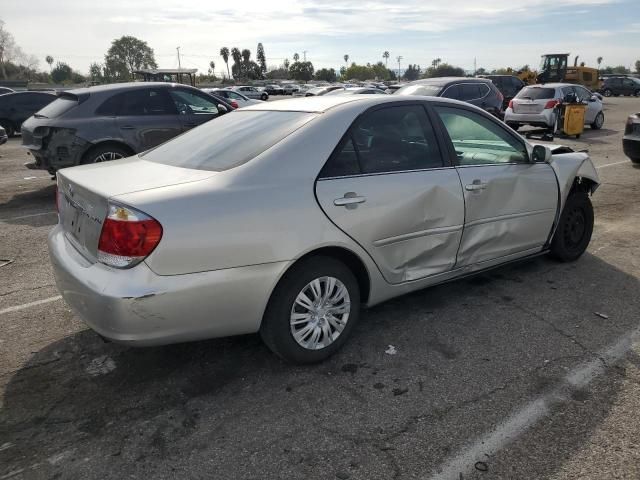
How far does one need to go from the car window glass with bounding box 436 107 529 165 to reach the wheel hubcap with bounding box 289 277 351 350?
1.43m

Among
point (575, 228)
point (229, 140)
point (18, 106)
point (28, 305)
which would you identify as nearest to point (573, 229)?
point (575, 228)

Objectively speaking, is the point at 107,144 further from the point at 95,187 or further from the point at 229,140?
the point at 95,187

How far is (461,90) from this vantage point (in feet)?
41.1

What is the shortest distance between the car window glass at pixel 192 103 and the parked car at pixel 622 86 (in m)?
44.4

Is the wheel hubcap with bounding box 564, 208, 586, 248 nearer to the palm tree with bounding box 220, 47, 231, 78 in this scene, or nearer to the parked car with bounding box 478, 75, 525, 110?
the parked car with bounding box 478, 75, 525, 110

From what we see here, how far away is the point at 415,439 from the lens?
258 cm

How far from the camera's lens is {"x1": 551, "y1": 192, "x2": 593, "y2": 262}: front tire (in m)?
4.86

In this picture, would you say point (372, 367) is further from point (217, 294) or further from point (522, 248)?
point (522, 248)

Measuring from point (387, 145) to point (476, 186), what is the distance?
805mm

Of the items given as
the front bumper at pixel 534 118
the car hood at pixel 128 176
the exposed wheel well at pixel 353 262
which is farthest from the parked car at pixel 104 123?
the front bumper at pixel 534 118

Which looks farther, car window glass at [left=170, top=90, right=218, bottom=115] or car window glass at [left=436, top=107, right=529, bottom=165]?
car window glass at [left=170, top=90, right=218, bottom=115]

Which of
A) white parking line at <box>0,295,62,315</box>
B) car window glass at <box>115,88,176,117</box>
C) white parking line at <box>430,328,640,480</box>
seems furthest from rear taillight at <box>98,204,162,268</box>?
car window glass at <box>115,88,176,117</box>

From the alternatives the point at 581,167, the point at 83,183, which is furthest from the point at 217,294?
the point at 581,167

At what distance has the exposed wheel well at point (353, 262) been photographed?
3.16 metres
